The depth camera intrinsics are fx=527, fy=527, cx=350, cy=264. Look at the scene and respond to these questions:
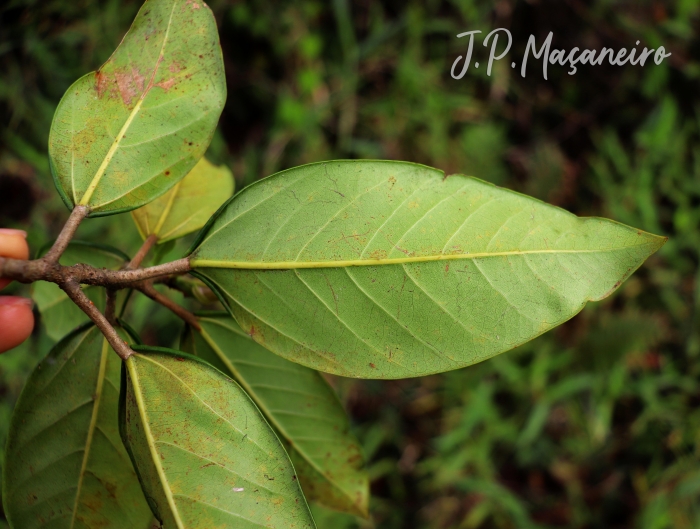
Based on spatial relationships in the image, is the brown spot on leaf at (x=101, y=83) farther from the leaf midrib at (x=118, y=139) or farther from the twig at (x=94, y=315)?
the twig at (x=94, y=315)

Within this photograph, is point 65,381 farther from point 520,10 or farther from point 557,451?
point 520,10

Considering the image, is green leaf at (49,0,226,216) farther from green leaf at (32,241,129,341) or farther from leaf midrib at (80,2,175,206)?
green leaf at (32,241,129,341)

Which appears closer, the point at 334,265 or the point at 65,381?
the point at 334,265

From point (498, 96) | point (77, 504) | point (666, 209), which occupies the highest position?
point (498, 96)

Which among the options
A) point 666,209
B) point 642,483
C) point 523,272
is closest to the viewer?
point 523,272

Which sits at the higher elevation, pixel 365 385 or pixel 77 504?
pixel 77 504

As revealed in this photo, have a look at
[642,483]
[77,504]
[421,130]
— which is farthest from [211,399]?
[642,483]

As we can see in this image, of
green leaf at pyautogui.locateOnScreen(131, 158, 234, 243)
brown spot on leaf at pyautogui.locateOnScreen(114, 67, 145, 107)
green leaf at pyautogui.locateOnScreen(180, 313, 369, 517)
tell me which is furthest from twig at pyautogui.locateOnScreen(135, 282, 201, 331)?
brown spot on leaf at pyautogui.locateOnScreen(114, 67, 145, 107)
